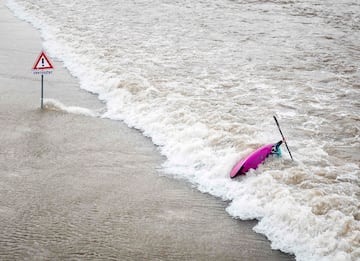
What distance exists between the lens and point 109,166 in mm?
9883

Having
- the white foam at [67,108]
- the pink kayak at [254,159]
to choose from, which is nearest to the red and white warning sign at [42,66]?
the white foam at [67,108]

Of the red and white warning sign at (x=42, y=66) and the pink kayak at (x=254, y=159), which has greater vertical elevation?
the red and white warning sign at (x=42, y=66)

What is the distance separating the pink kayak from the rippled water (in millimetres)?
157

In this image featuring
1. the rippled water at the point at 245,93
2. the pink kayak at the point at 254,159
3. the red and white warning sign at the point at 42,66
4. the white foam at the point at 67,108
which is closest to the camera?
the rippled water at the point at 245,93

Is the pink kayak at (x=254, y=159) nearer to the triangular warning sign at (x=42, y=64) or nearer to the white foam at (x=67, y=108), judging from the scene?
the white foam at (x=67, y=108)

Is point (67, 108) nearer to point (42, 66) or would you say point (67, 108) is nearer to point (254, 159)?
point (42, 66)

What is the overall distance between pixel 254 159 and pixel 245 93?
519 centimetres

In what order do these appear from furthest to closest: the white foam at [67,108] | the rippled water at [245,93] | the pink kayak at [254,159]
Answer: the white foam at [67,108], the pink kayak at [254,159], the rippled water at [245,93]

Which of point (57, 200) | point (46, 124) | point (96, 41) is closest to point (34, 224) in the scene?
point (57, 200)

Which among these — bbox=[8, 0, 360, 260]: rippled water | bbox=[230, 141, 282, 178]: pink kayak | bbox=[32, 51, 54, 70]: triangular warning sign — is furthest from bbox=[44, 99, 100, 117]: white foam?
bbox=[230, 141, 282, 178]: pink kayak

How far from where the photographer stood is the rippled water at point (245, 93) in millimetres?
8328

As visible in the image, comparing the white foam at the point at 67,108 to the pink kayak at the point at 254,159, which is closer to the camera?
the pink kayak at the point at 254,159

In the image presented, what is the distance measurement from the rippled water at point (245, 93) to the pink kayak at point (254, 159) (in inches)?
6.2

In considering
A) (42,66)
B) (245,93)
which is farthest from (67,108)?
(245,93)
